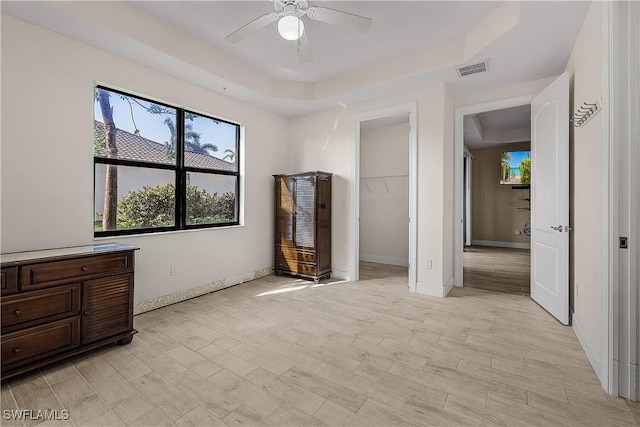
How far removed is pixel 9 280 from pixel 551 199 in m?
4.67

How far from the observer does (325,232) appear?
178 inches

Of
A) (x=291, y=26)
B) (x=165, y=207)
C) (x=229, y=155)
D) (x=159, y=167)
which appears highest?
(x=291, y=26)

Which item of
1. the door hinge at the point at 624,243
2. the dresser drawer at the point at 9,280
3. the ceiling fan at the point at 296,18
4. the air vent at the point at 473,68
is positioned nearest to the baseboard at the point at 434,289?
the door hinge at the point at 624,243

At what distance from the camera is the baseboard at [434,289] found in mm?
3664

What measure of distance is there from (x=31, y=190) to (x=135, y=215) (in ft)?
2.86

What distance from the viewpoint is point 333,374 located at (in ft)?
6.59

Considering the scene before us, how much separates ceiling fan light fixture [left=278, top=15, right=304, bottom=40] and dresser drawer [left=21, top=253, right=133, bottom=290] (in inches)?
88.2

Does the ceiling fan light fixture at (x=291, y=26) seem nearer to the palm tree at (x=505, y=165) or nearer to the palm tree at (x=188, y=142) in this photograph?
the palm tree at (x=188, y=142)

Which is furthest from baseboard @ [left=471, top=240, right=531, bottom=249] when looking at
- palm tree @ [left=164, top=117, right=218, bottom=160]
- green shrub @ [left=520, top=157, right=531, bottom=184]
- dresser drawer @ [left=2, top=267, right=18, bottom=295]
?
dresser drawer @ [left=2, top=267, right=18, bottom=295]

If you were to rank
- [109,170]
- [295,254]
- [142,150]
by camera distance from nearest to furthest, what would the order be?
[109,170]
[142,150]
[295,254]

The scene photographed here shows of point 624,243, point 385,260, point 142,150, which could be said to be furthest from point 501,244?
point 142,150

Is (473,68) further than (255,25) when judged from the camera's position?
Yes

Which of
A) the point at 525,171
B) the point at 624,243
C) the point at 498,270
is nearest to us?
the point at 624,243

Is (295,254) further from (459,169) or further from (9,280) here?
(9,280)
